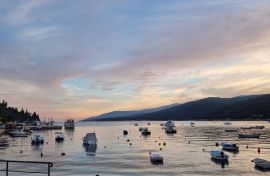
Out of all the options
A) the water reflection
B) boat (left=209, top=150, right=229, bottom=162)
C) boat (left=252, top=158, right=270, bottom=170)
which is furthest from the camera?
the water reflection

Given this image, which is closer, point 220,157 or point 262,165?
point 262,165

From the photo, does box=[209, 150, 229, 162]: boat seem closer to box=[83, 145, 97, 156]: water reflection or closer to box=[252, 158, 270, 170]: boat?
box=[252, 158, 270, 170]: boat

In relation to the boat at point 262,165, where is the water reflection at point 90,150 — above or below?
above

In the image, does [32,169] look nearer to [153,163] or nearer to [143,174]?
[143,174]

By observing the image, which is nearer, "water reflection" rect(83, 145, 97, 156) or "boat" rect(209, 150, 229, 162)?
"boat" rect(209, 150, 229, 162)

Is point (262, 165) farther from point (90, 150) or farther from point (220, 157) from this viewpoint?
point (90, 150)

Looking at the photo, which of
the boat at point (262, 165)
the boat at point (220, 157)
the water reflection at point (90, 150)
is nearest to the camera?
the boat at point (262, 165)

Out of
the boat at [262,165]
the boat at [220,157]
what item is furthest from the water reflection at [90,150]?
the boat at [262,165]

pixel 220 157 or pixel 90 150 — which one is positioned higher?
pixel 90 150

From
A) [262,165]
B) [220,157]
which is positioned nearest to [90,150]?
[220,157]

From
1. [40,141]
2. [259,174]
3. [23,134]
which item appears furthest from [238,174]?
[23,134]

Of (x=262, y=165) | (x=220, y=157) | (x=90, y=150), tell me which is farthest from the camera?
(x=90, y=150)

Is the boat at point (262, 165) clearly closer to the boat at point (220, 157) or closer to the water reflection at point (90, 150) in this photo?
the boat at point (220, 157)

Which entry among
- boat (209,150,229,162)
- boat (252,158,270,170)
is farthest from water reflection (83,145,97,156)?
boat (252,158,270,170)
